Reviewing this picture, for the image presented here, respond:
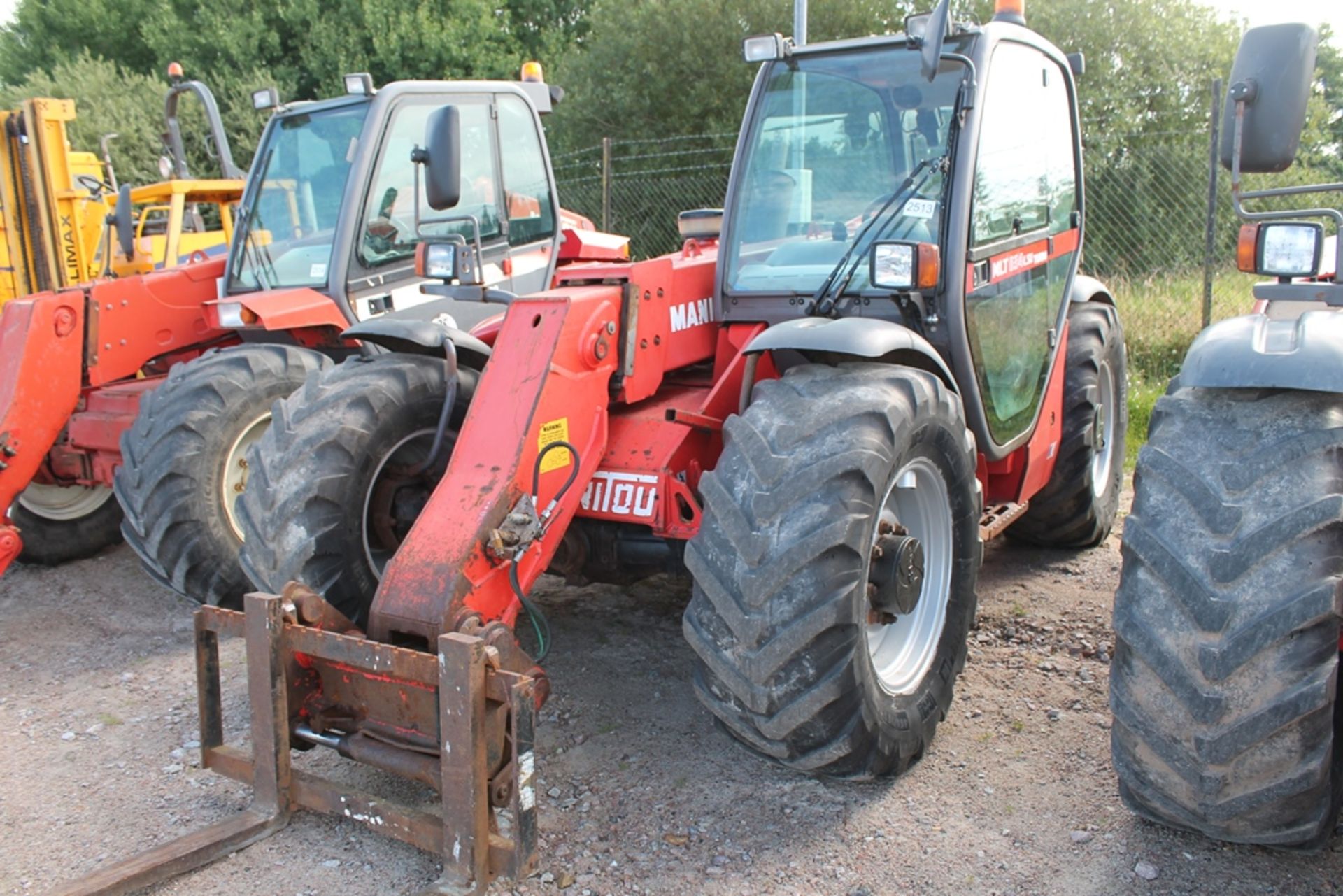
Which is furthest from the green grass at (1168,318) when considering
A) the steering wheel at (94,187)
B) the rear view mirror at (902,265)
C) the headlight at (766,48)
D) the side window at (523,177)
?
the steering wheel at (94,187)

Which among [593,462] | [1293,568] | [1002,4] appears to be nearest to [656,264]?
[593,462]

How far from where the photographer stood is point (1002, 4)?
454 cm

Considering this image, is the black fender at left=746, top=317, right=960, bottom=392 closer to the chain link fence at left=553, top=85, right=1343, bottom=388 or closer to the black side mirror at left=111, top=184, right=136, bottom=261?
the black side mirror at left=111, top=184, right=136, bottom=261

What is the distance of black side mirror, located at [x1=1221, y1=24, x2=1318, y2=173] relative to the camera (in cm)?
296

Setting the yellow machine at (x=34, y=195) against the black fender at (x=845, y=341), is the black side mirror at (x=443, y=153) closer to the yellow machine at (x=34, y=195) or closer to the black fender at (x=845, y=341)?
the black fender at (x=845, y=341)

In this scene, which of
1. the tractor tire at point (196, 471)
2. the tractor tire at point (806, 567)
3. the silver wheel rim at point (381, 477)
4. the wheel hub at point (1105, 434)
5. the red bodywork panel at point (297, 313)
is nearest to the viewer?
the tractor tire at point (806, 567)

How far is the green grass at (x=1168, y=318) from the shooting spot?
28.9 feet

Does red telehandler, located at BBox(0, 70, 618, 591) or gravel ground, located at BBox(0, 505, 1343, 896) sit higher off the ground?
red telehandler, located at BBox(0, 70, 618, 591)

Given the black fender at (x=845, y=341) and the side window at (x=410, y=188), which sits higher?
the side window at (x=410, y=188)

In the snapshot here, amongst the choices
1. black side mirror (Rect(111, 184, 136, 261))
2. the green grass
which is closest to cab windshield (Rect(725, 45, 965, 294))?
black side mirror (Rect(111, 184, 136, 261))

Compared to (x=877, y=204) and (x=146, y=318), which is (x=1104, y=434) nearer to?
(x=877, y=204)

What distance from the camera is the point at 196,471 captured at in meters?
5.15

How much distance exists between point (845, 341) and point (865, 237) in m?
0.87

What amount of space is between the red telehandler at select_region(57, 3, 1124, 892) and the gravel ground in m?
0.20
